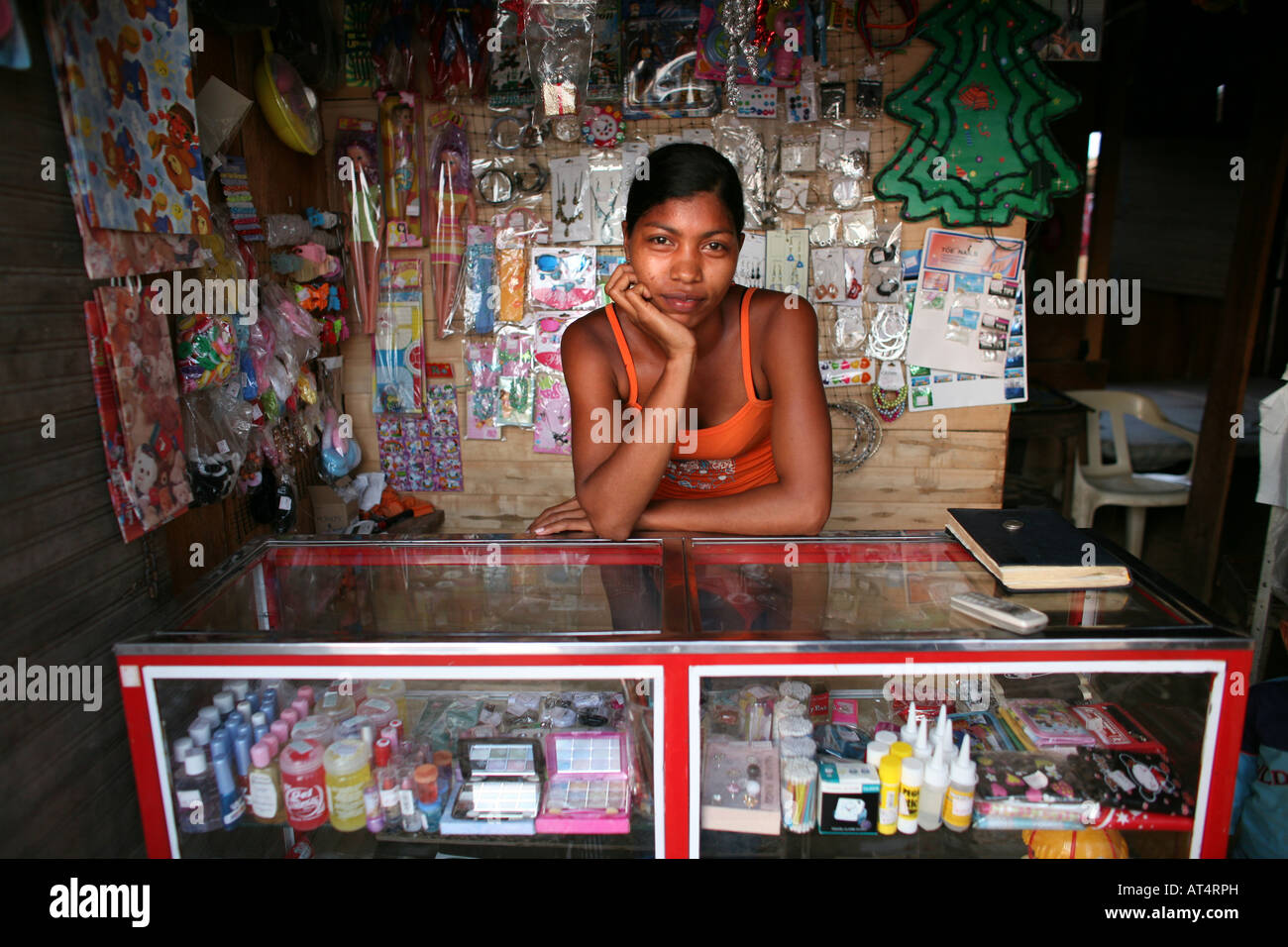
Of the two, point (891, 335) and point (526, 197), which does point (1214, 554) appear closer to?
point (891, 335)

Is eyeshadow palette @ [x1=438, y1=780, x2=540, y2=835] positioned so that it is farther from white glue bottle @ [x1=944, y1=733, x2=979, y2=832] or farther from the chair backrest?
the chair backrest

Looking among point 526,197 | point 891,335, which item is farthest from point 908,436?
point 526,197

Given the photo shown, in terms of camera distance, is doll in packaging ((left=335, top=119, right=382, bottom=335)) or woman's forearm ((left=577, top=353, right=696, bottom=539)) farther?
doll in packaging ((left=335, top=119, right=382, bottom=335))

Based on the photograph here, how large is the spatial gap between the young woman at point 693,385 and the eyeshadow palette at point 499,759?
499 millimetres

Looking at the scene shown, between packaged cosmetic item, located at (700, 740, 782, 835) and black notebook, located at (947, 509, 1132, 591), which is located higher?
black notebook, located at (947, 509, 1132, 591)

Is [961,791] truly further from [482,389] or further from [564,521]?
[482,389]

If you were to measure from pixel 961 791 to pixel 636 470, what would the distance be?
90 cm

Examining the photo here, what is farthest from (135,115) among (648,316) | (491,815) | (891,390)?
(891,390)

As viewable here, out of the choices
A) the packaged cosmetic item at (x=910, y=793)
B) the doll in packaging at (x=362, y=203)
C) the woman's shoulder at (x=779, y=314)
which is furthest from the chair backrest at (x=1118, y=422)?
the packaged cosmetic item at (x=910, y=793)

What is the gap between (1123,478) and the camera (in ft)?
16.2

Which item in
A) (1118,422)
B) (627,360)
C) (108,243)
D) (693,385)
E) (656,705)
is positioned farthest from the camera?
(1118,422)

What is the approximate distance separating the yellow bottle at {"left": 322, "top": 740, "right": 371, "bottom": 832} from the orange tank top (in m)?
1.05

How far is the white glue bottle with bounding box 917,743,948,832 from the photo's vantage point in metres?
1.52

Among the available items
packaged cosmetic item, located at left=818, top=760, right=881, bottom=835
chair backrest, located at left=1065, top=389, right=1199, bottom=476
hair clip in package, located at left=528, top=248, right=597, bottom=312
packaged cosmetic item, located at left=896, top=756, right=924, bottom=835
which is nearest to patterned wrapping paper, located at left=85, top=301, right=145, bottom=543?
packaged cosmetic item, located at left=818, top=760, right=881, bottom=835
